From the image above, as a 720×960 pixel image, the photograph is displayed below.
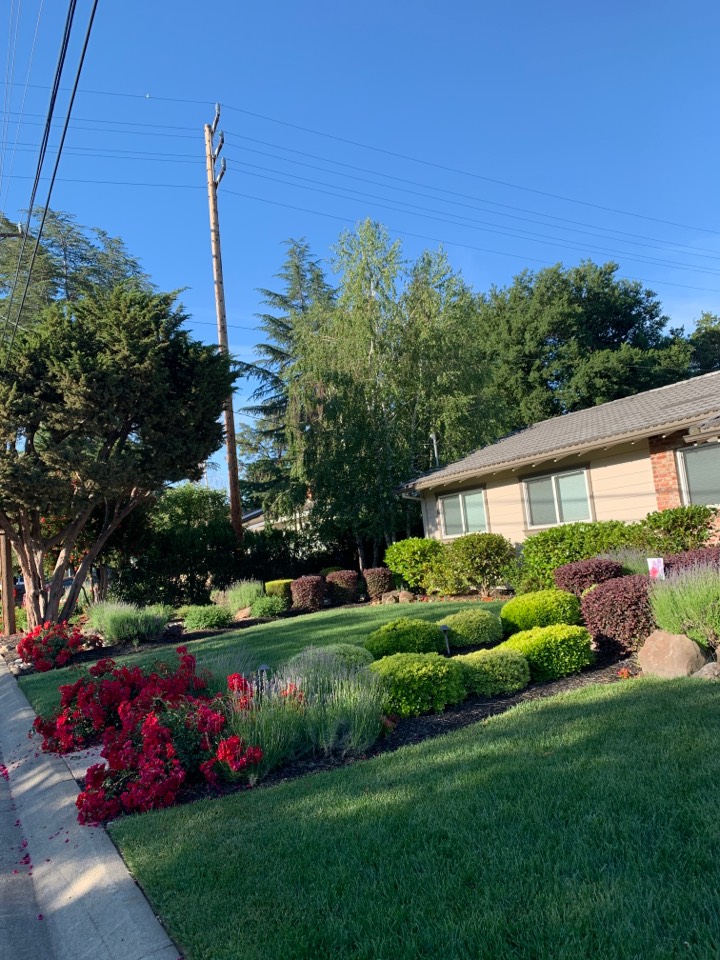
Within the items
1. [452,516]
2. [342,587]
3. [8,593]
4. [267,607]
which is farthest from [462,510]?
[8,593]

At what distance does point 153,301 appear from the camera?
16.9 meters

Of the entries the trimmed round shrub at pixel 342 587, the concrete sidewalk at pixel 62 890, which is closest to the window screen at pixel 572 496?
the trimmed round shrub at pixel 342 587

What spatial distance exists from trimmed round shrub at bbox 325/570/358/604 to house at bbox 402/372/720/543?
2856 mm

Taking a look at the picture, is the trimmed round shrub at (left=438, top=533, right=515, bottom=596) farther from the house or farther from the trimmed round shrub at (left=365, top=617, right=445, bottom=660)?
the trimmed round shrub at (left=365, top=617, right=445, bottom=660)

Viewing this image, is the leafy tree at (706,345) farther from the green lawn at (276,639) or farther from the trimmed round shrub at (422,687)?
the trimmed round shrub at (422,687)

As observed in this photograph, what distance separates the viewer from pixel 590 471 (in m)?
15.2

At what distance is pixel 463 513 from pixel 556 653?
12.0m

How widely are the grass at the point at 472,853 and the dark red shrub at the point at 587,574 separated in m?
4.25

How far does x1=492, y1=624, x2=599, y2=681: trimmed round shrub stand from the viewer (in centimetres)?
716

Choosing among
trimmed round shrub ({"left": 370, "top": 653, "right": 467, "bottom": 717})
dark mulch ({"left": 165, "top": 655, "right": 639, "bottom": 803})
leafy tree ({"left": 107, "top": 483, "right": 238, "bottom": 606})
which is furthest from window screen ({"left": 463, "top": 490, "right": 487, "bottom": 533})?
trimmed round shrub ({"left": 370, "top": 653, "right": 467, "bottom": 717})

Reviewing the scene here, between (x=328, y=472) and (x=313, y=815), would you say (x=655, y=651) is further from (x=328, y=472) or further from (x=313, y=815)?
(x=328, y=472)

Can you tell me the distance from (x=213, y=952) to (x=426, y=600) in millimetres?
14048

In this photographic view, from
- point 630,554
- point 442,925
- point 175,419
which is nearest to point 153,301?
point 175,419

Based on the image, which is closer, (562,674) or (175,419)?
(562,674)
